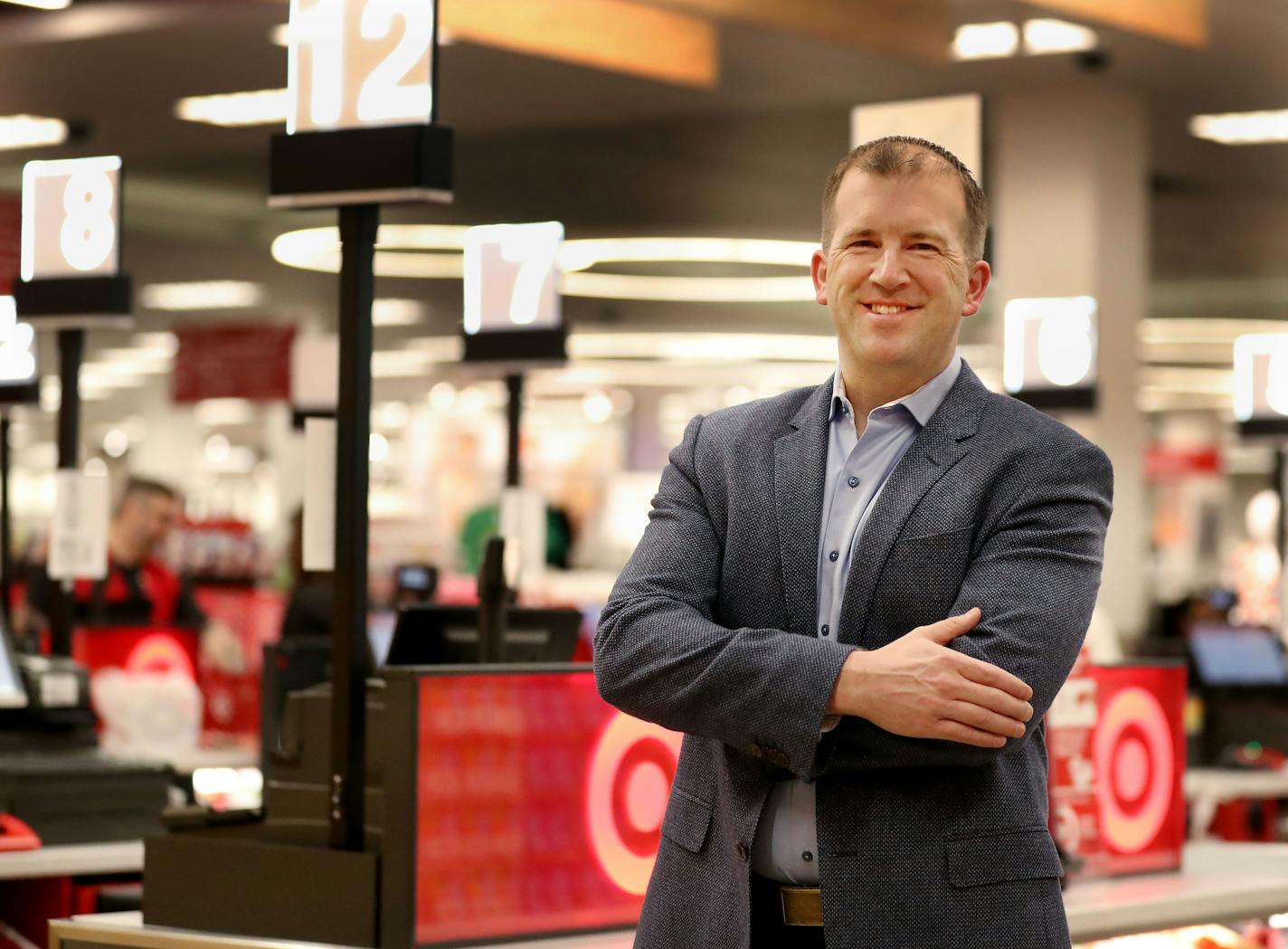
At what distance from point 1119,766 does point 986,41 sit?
21.7 feet

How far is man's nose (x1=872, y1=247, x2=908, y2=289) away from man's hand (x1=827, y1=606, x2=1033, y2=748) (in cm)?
36

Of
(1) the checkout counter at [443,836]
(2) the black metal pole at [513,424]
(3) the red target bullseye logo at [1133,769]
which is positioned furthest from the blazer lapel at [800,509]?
(2) the black metal pole at [513,424]

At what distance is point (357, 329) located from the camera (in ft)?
10.7

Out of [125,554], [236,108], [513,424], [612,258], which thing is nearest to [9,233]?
[236,108]

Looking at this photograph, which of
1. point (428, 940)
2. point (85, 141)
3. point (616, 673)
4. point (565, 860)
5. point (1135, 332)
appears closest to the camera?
point (616, 673)

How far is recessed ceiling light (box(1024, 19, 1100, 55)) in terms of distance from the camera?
984cm

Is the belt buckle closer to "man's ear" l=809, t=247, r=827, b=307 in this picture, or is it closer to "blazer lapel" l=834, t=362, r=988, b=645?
"blazer lapel" l=834, t=362, r=988, b=645

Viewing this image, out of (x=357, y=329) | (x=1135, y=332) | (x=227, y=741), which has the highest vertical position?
(x=1135, y=332)

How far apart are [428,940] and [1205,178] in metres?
11.9

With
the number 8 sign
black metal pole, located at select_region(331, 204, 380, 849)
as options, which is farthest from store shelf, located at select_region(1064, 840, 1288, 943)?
the number 8 sign

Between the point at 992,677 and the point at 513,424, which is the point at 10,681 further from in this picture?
the point at 992,677

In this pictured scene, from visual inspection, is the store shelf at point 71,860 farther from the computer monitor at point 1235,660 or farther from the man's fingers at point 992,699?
the computer monitor at point 1235,660

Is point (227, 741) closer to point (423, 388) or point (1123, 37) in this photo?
point (1123, 37)

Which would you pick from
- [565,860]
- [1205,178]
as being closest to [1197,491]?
[1205,178]
